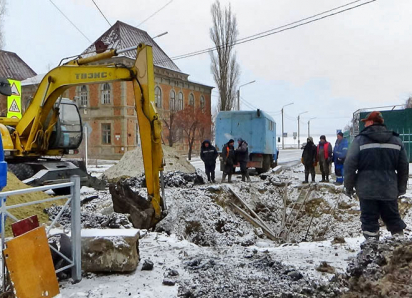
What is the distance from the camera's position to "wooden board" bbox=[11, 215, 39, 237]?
385 cm

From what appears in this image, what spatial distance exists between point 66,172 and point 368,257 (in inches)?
342

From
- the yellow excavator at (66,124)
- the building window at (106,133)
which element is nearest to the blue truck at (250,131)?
the yellow excavator at (66,124)

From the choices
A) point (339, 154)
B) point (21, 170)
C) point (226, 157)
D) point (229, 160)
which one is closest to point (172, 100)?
point (226, 157)

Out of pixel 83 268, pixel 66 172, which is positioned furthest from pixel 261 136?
pixel 83 268

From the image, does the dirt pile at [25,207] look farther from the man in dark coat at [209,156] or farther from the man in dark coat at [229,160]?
the man in dark coat at [229,160]

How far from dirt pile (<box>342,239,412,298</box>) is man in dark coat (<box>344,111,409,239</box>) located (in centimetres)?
64

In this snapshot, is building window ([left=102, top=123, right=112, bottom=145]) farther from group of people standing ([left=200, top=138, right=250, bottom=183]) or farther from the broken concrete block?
the broken concrete block

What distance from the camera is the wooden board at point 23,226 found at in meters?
3.85

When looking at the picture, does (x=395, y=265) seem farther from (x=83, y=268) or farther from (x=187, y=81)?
(x=187, y=81)

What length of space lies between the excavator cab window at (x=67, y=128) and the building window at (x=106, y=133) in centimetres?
2448

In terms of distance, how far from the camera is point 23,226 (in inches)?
156

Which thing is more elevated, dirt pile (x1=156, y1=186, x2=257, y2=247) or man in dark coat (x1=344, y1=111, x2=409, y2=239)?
man in dark coat (x1=344, y1=111, x2=409, y2=239)

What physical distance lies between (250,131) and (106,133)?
71.0ft

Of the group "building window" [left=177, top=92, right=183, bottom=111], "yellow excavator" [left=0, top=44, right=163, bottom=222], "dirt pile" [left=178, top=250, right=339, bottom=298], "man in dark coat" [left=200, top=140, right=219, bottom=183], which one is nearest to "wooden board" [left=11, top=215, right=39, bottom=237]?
"dirt pile" [left=178, top=250, right=339, bottom=298]
